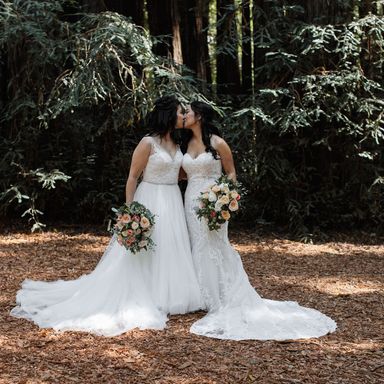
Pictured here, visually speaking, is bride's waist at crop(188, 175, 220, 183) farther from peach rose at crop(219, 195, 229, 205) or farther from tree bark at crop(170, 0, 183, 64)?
tree bark at crop(170, 0, 183, 64)

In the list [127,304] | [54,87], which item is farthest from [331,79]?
[127,304]

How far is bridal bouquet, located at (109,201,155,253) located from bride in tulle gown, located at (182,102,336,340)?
46 centimetres

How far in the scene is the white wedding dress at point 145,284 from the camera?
4.95 m

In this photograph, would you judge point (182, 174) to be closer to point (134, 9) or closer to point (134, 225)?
point (134, 225)

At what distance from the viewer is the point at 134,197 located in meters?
5.52

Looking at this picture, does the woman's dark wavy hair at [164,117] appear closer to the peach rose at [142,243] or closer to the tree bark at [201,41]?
the peach rose at [142,243]

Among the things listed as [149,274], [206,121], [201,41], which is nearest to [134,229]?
[149,274]

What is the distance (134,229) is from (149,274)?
47cm

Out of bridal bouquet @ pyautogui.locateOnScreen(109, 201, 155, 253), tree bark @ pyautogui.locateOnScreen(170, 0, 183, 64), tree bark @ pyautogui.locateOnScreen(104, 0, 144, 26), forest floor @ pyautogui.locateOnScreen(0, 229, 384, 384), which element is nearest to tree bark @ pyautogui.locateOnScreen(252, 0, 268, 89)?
tree bark @ pyautogui.locateOnScreen(170, 0, 183, 64)

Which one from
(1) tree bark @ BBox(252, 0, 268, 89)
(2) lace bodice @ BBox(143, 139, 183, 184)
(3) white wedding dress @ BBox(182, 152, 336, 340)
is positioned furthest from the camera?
(1) tree bark @ BBox(252, 0, 268, 89)

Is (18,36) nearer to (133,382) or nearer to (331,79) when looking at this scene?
(331,79)

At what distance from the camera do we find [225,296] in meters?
5.21

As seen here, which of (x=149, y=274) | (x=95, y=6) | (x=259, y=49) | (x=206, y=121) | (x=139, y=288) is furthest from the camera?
(x=259, y=49)

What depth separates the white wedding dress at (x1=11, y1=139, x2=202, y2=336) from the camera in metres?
4.95
